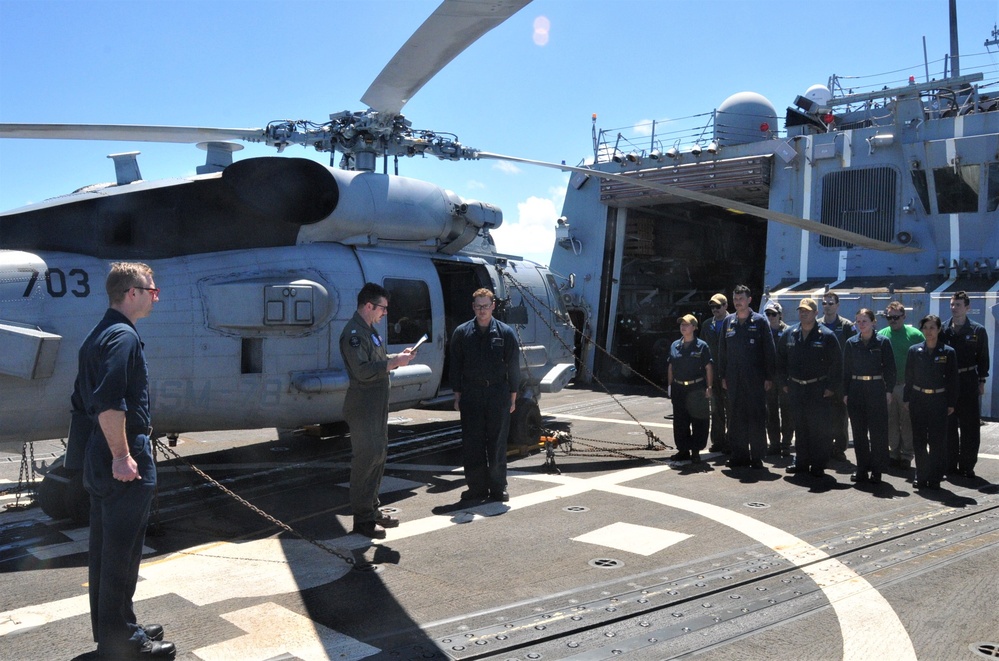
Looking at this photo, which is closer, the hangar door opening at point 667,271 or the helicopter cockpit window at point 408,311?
the helicopter cockpit window at point 408,311

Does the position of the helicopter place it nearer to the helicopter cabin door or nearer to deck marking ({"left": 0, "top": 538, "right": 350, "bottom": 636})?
the helicopter cabin door

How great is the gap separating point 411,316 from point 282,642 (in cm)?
508

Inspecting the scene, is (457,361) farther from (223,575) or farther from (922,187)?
(922,187)

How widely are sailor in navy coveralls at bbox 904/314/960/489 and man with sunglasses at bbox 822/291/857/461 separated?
3.08ft

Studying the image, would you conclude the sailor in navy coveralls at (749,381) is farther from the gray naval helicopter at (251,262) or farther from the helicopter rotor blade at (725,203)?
the gray naval helicopter at (251,262)

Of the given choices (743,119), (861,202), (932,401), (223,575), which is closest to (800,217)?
(861,202)

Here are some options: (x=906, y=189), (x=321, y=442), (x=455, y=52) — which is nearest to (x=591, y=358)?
(x=906, y=189)

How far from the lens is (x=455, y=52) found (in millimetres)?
6344

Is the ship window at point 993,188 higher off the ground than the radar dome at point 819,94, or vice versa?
the radar dome at point 819,94

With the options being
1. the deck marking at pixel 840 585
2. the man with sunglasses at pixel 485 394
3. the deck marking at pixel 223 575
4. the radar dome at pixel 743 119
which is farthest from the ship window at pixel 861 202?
the deck marking at pixel 223 575

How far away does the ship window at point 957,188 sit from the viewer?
13.7m

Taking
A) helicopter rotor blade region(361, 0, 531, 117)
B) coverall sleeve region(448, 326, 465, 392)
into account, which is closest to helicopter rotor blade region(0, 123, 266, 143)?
helicopter rotor blade region(361, 0, 531, 117)

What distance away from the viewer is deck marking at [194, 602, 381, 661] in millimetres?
3805

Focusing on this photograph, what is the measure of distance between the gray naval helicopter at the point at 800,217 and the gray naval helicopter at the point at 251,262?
Answer: 283 centimetres
